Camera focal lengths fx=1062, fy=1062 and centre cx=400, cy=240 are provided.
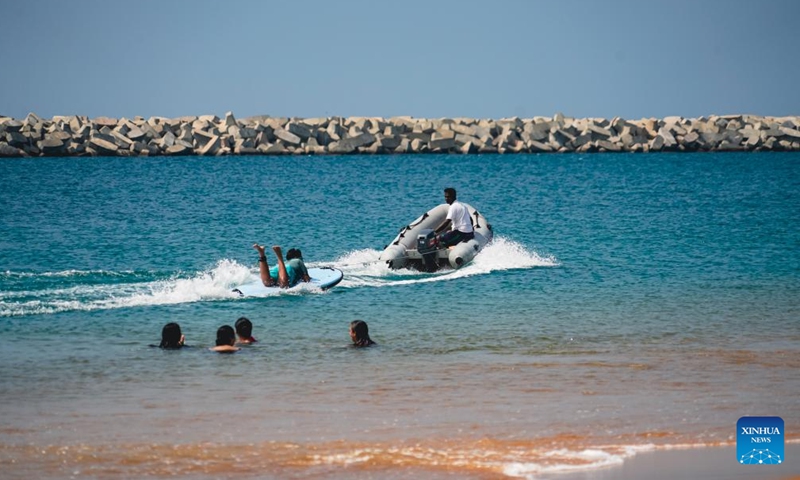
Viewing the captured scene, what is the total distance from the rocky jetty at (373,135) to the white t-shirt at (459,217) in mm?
55836

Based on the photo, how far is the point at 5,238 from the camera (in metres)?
25.4

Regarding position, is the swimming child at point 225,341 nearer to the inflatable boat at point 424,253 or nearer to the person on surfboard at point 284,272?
the person on surfboard at point 284,272

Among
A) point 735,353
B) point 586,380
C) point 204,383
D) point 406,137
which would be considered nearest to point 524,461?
point 586,380

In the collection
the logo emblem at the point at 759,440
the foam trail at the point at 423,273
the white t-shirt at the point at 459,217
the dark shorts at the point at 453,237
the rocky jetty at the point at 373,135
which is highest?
the rocky jetty at the point at 373,135

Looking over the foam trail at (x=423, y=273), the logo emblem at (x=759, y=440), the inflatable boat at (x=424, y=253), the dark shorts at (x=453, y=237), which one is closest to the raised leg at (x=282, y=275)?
the foam trail at (x=423, y=273)

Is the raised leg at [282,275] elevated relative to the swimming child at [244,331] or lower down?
elevated

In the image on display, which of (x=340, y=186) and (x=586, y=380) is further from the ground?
(x=340, y=186)

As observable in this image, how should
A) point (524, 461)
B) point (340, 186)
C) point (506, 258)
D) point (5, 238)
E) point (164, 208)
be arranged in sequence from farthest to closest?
point (340, 186) < point (164, 208) < point (5, 238) < point (506, 258) < point (524, 461)

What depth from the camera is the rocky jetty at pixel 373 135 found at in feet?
240

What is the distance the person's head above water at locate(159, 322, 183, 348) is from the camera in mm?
12078

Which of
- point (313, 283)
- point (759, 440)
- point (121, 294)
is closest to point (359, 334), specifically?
point (313, 283)

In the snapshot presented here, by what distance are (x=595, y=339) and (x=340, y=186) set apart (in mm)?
36796

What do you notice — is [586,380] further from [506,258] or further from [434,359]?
[506,258]

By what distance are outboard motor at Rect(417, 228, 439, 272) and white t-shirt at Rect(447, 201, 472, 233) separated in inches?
25.8
